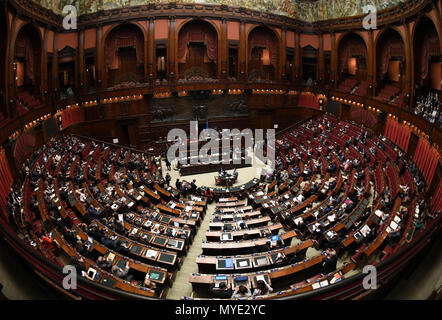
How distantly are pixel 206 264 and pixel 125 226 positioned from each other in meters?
3.46

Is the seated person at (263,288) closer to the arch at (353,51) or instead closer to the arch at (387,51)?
the arch at (387,51)

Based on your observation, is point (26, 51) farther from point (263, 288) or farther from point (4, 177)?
point (263, 288)

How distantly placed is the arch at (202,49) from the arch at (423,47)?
1279 cm

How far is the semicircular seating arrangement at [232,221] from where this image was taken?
749 cm

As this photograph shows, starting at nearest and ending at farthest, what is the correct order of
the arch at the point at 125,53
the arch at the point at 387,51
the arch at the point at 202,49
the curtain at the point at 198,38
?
the arch at the point at 387,51 → the arch at the point at 125,53 → the arch at the point at 202,49 → the curtain at the point at 198,38

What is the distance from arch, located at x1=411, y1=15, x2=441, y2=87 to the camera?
14.5m

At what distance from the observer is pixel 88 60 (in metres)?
20.6

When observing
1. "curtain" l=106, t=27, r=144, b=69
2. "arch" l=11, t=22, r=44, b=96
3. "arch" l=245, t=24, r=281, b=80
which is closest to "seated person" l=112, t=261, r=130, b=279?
"arch" l=11, t=22, r=44, b=96

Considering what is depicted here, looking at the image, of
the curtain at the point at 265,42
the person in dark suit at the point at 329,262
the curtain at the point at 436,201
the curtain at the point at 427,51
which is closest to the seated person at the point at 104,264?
the person in dark suit at the point at 329,262

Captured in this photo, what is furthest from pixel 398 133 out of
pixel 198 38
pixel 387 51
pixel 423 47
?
pixel 198 38

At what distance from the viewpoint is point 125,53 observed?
70.8 feet

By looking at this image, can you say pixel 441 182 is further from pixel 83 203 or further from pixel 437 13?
pixel 83 203

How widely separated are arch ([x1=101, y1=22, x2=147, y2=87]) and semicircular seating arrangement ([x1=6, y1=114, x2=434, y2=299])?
7.77 metres
